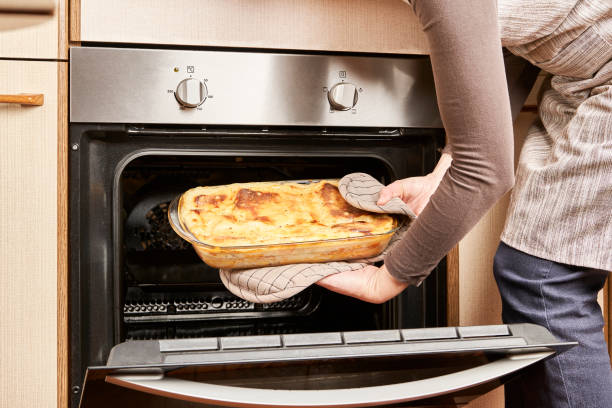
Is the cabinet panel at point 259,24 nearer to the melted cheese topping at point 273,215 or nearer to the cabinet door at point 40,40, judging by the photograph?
the cabinet door at point 40,40

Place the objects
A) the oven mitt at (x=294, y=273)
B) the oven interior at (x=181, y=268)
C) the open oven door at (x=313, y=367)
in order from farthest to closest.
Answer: the oven interior at (x=181, y=268), the oven mitt at (x=294, y=273), the open oven door at (x=313, y=367)

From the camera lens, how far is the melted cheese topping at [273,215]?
759mm

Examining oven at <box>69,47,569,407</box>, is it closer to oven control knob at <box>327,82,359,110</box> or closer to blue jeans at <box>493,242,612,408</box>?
oven control knob at <box>327,82,359,110</box>

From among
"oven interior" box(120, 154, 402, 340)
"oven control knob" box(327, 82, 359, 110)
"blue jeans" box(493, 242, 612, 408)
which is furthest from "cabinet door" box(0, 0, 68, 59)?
"blue jeans" box(493, 242, 612, 408)

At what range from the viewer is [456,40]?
57 cm

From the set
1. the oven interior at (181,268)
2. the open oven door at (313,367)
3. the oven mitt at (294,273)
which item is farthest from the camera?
the oven interior at (181,268)

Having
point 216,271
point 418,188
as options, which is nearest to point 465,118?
point 418,188

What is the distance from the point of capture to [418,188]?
813mm

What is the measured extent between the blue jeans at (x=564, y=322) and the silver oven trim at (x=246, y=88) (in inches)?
11.2

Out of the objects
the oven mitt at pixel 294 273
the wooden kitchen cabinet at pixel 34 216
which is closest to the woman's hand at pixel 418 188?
the oven mitt at pixel 294 273

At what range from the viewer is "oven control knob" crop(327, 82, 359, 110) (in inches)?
32.3

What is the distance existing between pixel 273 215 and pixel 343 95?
215 mm

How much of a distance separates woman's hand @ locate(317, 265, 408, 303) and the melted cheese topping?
2.2 inches

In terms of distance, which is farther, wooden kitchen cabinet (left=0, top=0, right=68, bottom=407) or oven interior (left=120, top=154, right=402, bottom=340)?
oven interior (left=120, top=154, right=402, bottom=340)
